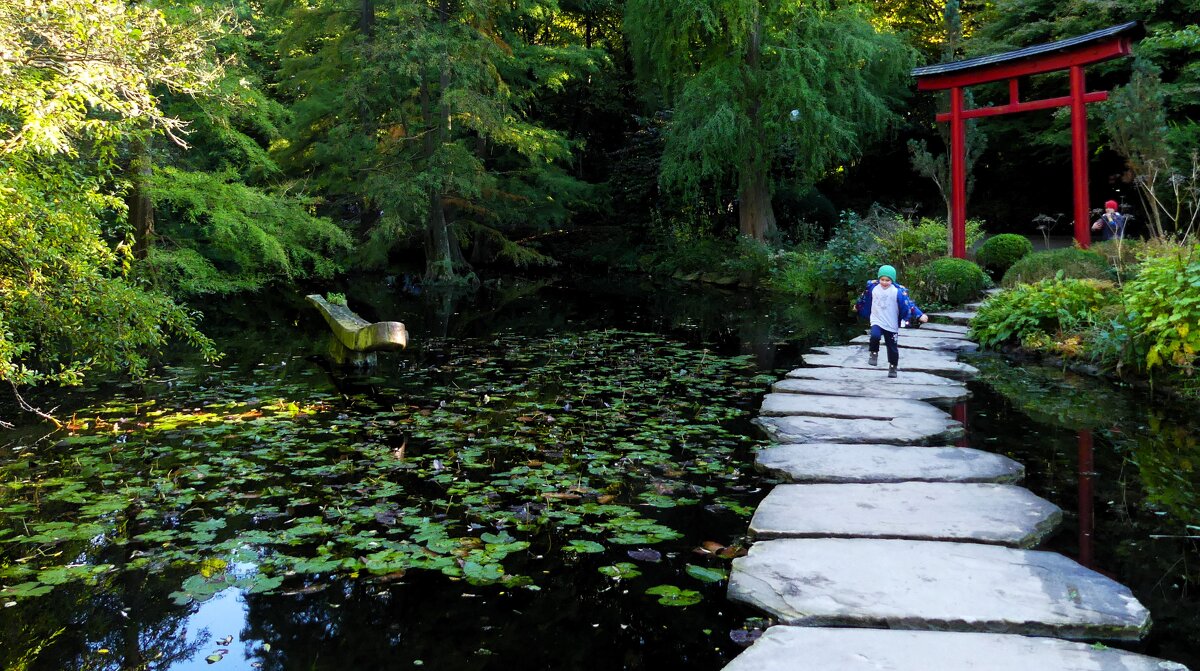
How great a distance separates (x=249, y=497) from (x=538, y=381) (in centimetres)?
401

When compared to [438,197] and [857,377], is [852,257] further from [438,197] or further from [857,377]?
[438,197]

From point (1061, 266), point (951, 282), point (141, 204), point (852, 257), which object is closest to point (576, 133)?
point (852, 257)

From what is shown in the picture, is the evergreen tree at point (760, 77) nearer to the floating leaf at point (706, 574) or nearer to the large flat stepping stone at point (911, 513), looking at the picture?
the large flat stepping stone at point (911, 513)

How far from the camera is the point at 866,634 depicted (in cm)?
313

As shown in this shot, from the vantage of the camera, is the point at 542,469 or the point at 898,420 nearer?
the point at 542,469

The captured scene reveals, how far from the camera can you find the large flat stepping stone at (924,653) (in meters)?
2.85

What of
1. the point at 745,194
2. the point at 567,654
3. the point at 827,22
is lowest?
the point at 567,654

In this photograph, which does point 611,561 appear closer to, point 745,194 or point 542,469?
point 542,469

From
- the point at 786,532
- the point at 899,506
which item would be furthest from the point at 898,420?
the point at 786,532

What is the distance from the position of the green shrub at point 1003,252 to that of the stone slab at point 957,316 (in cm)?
296

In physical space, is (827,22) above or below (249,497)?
above

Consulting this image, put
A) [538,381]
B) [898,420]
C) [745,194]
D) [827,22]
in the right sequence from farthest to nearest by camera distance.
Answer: [745,194], [827,22], [538,381], [898,420]

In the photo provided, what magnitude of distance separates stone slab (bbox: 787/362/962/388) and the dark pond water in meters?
0.45

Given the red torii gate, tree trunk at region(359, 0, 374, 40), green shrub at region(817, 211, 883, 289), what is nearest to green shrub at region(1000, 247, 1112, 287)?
the red torii gate
